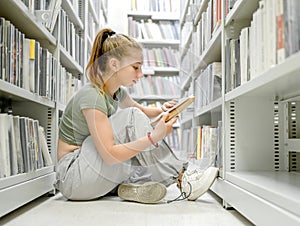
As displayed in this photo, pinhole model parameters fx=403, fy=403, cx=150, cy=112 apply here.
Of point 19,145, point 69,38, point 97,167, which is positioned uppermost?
point 69,38

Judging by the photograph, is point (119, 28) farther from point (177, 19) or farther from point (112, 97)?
point (112, 97)

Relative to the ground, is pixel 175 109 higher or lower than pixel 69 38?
lower

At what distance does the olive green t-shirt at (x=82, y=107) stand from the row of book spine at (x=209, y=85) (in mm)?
503

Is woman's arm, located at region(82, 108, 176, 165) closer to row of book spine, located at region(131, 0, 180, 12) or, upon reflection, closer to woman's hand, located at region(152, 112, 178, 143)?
woman's hand, located at region(152, 112, 178, 143)

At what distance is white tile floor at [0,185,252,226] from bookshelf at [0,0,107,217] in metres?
0.06

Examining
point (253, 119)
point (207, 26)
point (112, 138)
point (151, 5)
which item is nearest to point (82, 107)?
point (112, 138)

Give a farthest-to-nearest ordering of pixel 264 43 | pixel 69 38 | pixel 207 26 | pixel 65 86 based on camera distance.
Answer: pixel 69 38, pixel 65 86, pixel 207 26, pixel 264 43

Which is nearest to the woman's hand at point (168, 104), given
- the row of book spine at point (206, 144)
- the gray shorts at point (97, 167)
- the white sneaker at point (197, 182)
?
the gray shorts at point (97, 167)

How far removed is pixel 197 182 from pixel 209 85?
71cm

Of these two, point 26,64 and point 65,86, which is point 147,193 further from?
point 65,86

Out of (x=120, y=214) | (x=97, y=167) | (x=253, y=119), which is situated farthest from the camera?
(x=97, y=167)

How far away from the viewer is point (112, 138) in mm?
1771

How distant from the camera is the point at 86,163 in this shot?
183 centimetres

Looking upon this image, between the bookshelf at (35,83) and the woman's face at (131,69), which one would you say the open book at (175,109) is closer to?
the woman's face at (131,69)
